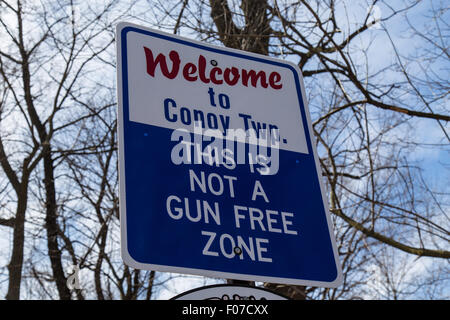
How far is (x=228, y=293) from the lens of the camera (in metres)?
1.64

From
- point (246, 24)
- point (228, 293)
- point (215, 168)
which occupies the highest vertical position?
point (246, 24)

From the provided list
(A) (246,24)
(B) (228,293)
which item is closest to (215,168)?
(B) (228,293)

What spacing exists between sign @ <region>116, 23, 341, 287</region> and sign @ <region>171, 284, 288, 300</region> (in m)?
0.14

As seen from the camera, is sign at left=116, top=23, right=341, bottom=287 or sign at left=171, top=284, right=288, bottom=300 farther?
sign at left=116, top=23, right=341, bottom=287

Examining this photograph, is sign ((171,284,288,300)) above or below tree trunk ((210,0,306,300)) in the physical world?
below

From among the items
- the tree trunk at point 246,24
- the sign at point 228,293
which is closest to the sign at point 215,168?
the sign at point 228,293

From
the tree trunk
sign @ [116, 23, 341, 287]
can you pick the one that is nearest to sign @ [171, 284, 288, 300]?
sign @ [116, 23, 341, 287]

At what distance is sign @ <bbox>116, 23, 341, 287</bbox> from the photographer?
1.82 meters

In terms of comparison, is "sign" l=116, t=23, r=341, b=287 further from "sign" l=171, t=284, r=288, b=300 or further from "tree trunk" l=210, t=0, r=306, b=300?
"tree trunk" l=210, t=0, r=306, b=300

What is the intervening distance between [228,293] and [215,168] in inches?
19.3

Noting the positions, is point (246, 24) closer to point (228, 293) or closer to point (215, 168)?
point (215, 168)

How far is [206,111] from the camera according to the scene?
→ 2.11 m

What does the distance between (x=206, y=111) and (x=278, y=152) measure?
0.30 metres
